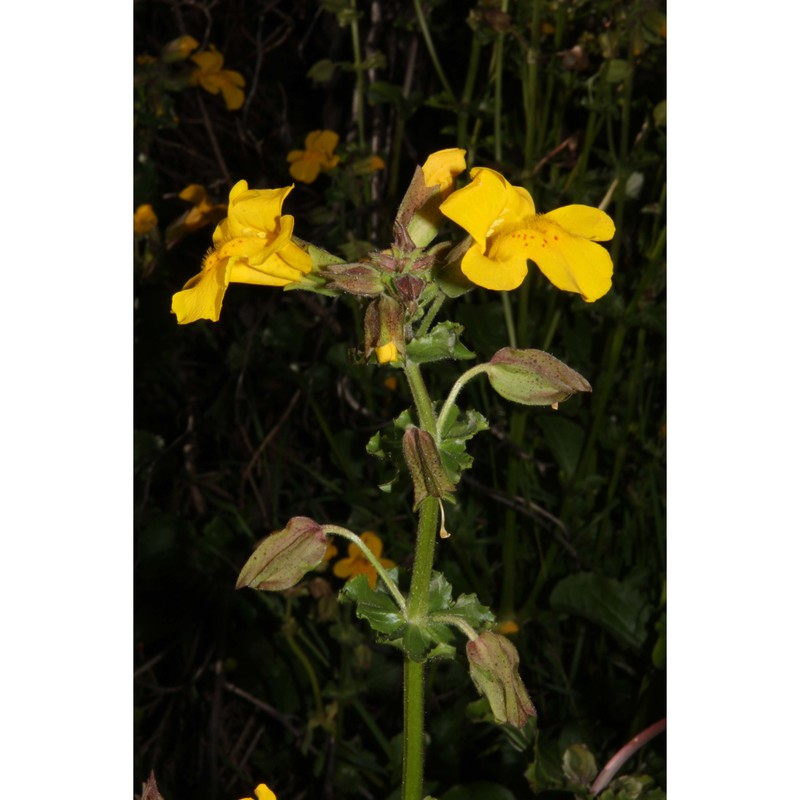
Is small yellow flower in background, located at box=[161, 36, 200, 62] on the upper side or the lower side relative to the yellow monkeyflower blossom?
upper

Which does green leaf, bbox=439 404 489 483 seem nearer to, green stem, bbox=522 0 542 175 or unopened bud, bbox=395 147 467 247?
unopened bud, bbox=395 147 467 247

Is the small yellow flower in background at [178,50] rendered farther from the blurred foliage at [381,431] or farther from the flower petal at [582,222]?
the flower petal at [582,222]

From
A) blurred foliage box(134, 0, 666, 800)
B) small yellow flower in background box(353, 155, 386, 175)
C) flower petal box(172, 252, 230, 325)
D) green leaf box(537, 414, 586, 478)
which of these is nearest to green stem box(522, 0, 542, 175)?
blurred foliage box(134, 0, 666, 800)

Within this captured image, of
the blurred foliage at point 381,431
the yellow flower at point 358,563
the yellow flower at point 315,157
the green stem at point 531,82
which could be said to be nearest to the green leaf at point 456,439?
the blurred foliage at point 381,431

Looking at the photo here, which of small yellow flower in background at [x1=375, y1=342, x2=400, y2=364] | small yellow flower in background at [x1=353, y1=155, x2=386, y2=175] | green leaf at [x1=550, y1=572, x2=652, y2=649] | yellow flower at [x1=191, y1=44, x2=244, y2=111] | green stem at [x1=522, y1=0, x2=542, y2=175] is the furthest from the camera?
yellow flower at [x1=191, y1=44, x2=244, y2=111]

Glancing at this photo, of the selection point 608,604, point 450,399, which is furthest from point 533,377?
point 608,604

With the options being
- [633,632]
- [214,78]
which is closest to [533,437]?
[633,632]
